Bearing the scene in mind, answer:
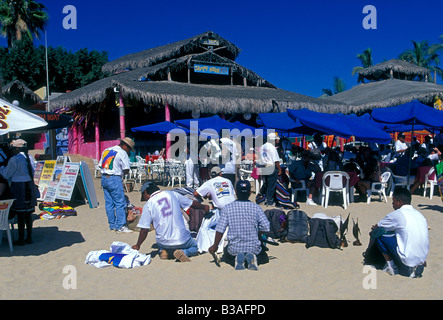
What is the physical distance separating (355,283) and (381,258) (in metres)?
0.69

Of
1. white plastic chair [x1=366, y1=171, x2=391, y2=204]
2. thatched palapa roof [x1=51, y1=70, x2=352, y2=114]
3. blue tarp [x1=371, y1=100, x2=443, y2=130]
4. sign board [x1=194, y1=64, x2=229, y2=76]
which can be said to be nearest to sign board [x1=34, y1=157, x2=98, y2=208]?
thatched palapa roof [x1=51, y1=70, x2=352, y2=114]

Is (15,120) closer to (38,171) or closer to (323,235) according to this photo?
(323,235)

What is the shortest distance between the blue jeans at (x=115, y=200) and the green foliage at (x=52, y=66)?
29.5 m

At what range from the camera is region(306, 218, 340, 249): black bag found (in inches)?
226

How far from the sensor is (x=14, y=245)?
19.8 ft

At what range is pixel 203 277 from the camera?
179 inches

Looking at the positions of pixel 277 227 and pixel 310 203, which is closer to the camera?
pixel 277 227

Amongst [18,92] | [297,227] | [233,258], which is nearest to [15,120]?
[233,258]

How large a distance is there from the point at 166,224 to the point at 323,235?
2225 mm

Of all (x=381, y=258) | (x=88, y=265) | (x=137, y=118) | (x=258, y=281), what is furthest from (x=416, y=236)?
(x=137, y=118)

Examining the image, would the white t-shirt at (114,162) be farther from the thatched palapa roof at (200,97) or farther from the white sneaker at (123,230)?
the thatched palapa roof at (200,97)

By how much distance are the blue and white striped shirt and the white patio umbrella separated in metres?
2.30

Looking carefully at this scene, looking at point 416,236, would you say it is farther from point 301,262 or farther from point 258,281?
point 258,281
